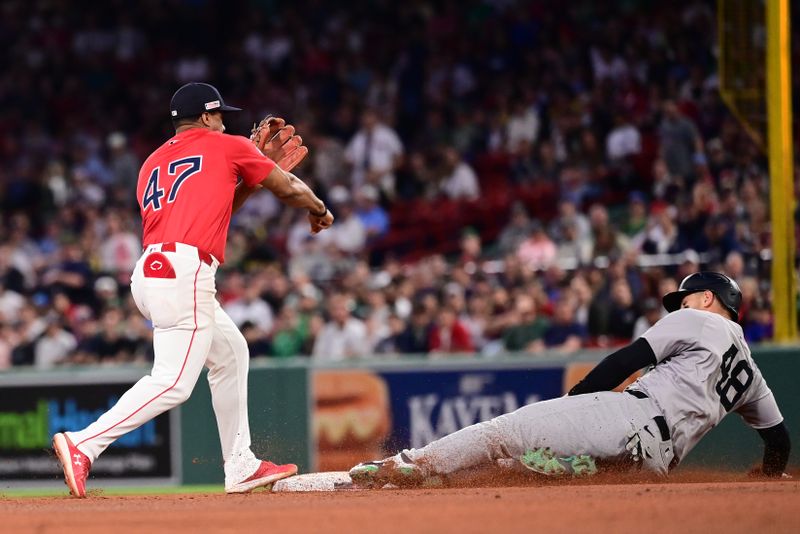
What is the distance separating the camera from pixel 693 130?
14219 millimetres

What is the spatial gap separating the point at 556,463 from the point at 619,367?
0.59 m

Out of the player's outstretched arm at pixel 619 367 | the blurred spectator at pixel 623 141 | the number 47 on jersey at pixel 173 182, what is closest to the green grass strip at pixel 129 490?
the number 47 on jersey at pixel 173 182

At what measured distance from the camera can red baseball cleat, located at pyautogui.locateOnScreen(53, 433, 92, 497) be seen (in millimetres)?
6328

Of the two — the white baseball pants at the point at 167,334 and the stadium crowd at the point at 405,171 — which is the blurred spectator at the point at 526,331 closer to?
the stadium crowd at the point at 405,171

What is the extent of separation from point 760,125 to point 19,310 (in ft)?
28.0

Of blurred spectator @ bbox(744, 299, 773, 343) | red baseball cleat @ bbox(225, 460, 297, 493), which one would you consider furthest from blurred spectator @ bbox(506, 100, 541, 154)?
red baseball cleat @ bbox(225, 460, 297, 493)

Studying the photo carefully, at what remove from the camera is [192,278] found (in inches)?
256

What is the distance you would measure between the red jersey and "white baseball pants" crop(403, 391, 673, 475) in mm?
1626

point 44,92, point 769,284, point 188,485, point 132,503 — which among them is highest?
point 44,92

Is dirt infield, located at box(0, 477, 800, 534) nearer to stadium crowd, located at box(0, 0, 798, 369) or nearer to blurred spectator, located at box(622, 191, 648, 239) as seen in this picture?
stadium crowd, located at box(0, 0, 798, 369)

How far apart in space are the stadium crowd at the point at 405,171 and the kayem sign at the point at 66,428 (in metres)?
1.57

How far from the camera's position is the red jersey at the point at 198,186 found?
6.55m

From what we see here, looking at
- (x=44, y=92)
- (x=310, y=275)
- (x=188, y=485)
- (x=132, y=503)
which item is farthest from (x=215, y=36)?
(x=132, y=503)

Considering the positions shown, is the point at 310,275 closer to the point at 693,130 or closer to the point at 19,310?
the point at 19,310
